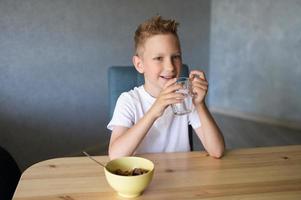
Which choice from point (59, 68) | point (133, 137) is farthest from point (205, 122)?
point (59, 68)

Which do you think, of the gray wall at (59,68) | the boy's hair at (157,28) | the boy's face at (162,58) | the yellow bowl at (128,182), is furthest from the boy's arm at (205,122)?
the gray wall at (59,68)

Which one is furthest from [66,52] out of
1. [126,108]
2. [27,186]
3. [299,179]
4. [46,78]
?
[299,179]

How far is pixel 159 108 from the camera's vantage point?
1155mm

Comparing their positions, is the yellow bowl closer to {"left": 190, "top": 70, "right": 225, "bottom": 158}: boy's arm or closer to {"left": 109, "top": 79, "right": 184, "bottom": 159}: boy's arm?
{"left": 109, "top": 79, "right": 184, "bottom": 159}: boy's arm

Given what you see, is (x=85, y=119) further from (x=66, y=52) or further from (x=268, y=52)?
(x=268, y=52)

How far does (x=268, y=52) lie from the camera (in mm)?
3928

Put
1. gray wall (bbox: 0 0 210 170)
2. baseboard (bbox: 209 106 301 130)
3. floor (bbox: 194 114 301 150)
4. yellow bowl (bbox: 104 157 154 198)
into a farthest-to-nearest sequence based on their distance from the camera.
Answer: baseboard (bbox: 209 106 301 130) < floor (bbox: 194 114 301 150) < gray wall (bbox: 0 0 210 170) < yellow bowl (bbox: 104 157 154 198)

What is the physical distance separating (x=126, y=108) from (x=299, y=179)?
0.64 meters

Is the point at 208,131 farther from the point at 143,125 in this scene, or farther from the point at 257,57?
the point at 257,57

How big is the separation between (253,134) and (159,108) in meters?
2.77

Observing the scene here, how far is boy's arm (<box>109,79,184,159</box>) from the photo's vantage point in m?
1.14

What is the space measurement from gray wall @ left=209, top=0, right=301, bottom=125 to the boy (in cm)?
275

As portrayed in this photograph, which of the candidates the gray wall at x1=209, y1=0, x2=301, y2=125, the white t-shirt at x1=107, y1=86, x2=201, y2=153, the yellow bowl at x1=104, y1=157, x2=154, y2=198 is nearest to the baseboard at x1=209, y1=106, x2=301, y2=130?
the gray wall at x1=209, y1=0, x2=301, y2=125

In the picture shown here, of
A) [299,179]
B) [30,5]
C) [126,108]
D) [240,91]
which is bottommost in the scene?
[240,91]
